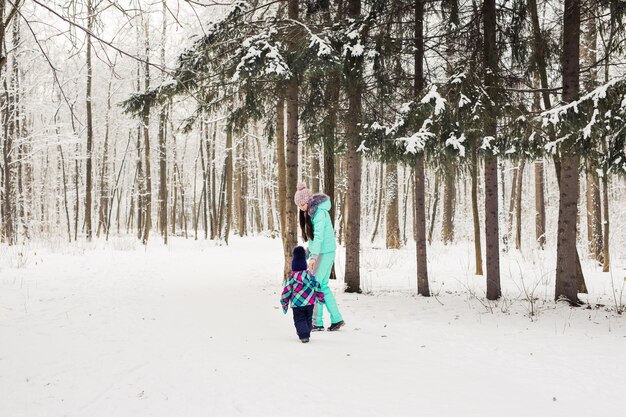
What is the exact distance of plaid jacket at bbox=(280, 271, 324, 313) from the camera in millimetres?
5191

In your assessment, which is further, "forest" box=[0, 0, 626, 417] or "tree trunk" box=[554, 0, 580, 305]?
"tree trunk" box=[554, 0, 580, 305]

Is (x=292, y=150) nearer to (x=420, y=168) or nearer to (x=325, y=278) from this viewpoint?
(x=420, y=168)

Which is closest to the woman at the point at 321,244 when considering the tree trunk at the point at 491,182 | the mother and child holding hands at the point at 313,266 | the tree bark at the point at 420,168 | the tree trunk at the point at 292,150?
the mother and child holding hands at the point at 313,266

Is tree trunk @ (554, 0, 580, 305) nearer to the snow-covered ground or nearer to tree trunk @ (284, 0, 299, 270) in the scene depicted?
the snow-covered ground

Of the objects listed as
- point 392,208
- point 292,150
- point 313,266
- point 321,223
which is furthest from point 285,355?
point 392,208

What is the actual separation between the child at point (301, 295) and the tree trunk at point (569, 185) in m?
4.54

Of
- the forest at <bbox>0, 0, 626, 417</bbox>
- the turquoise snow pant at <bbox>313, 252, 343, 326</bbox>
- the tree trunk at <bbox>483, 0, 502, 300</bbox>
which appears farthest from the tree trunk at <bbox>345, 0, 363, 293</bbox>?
the turquoise snow pant at <bbox>313, 252, 343, 326</bbox>

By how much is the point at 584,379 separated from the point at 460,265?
10287 millimetres

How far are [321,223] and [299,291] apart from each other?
97 centimetres

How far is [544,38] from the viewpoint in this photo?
8086mm

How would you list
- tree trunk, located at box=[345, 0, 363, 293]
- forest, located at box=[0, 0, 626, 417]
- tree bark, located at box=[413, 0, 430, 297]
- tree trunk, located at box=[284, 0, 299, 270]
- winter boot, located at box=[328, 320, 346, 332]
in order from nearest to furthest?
1. forest, located at box=[0, 0, 626, 417]
2. winter boot, located at box=[328, 320, 346, 332]
3. tree bark, located at box=[413, 0, 430, 297]
4. tree trunk, located at box=[345, 0, 363, 293]
5. tree trunk, located at box=[284, 0, 299, 270]

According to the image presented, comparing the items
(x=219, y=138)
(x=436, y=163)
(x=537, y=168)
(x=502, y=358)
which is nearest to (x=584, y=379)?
(x=502, y=358)

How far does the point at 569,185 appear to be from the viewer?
280 inches

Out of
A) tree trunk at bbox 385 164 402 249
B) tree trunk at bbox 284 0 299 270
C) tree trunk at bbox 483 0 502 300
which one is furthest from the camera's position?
tree trunk at bbox 385 164 402 249
